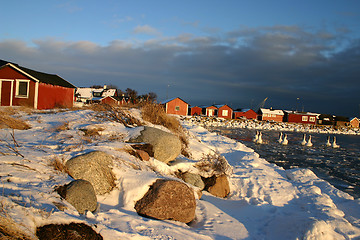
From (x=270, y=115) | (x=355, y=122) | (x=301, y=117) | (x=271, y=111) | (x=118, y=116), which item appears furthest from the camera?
(x=355, y=122)

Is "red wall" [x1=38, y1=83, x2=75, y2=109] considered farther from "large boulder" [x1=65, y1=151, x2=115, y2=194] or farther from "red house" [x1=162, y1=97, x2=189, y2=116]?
"red house" [x1=162, y1=97, x2=189, y2=116]

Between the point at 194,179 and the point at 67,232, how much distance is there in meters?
3.96

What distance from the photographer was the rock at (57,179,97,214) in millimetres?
3145

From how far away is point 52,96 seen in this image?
19.9 metres

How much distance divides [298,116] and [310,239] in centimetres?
6880

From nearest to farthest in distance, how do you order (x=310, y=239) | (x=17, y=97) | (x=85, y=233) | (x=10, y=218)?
(x=10, y=218), (x=85, y=233), (x=310, y=239), (x=17, y=97)

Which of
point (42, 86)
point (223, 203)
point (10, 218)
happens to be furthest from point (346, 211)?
point (42, 86)

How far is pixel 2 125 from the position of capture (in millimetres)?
6285

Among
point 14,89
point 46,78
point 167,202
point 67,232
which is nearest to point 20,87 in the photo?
point 14,89

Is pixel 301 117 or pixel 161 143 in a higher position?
pixel 301 117

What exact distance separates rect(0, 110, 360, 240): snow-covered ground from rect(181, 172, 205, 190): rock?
0.97ft

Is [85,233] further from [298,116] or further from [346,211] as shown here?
[298,116]

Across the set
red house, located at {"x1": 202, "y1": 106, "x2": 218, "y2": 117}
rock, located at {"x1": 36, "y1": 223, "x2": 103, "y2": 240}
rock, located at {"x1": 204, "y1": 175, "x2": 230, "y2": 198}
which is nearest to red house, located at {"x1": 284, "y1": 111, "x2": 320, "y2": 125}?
red house, located at {"x1": 202, "y1": 106, "x2": 218, "y2": 117}

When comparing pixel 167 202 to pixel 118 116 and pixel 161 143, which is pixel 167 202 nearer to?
pixel 161 143
